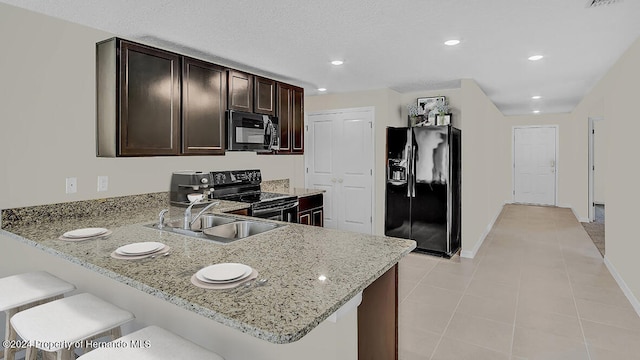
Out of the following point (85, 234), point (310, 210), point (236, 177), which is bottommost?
point (310, 210)

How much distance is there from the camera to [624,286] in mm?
3436

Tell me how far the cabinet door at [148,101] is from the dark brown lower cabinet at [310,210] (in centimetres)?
162

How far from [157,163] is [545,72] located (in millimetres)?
4354

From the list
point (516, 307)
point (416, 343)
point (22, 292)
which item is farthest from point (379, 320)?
point (516, 307)

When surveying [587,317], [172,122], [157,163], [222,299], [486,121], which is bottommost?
[587,317]

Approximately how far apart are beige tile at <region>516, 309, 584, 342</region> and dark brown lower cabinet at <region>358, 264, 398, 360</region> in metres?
1.65

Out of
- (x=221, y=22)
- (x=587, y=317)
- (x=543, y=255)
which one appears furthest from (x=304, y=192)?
(x=543, y=255)

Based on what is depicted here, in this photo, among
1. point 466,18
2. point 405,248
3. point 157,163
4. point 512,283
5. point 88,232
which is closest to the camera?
point 405,248

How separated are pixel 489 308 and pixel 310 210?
83.4 inches

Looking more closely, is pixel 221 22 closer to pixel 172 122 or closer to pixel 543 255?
pixel 172 122

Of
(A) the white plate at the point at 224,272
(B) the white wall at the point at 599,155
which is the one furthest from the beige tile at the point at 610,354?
(B) the white wall at the point at 599,155

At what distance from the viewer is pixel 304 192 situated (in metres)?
4.41

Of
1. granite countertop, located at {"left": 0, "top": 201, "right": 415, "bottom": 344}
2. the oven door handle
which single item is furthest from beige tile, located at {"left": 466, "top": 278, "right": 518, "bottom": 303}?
granite countertop, located at {"left": 0, "top": 201, "right": 415, "bottom": 344}

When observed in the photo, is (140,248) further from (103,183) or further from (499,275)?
(499,275)
